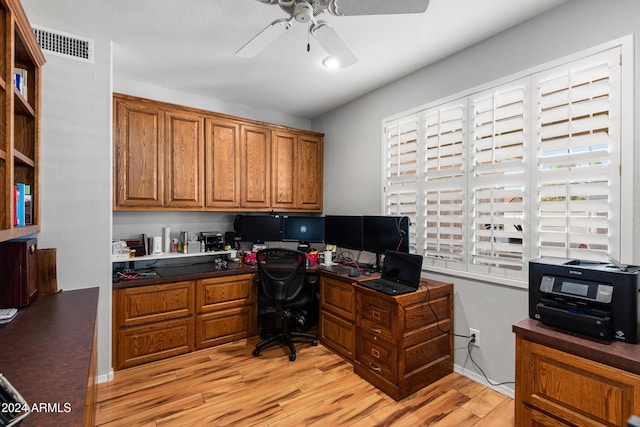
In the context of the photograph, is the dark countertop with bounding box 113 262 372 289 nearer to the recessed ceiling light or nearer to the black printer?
the black printer

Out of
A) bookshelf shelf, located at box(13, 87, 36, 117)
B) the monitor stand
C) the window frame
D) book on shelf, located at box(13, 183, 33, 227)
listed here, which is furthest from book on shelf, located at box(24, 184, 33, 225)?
the window frame

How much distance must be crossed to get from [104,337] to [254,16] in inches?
106

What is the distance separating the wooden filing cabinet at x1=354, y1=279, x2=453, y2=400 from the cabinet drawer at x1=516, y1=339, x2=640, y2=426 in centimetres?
78

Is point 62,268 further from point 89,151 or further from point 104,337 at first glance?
point 89,151

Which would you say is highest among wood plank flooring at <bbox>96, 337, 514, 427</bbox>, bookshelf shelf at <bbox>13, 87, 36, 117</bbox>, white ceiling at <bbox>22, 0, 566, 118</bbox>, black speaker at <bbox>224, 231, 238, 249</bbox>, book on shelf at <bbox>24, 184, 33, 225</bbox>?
white ceiling at <bbox>22, 0, 566, 118</bbox>

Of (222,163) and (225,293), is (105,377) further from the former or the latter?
(222,163)

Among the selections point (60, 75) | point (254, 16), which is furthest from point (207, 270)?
point (254, 16)

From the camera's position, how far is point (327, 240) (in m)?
3.62

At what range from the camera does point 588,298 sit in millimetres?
1441

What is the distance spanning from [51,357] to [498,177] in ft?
9.13

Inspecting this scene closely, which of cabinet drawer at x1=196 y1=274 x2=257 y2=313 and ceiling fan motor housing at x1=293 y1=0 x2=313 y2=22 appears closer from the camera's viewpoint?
ceiling fan motor housing at x1=293 y1=0 x2=313 y2=22

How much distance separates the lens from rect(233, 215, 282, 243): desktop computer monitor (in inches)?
142

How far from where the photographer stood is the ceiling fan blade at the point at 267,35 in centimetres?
171

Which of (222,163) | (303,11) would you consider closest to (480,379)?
(303,11)
